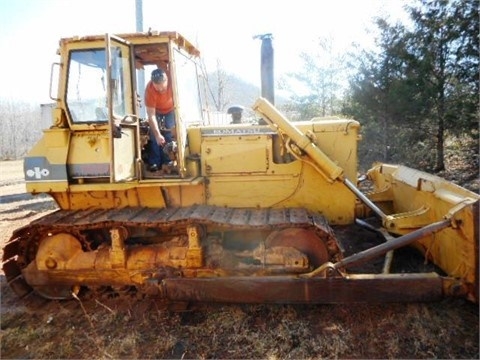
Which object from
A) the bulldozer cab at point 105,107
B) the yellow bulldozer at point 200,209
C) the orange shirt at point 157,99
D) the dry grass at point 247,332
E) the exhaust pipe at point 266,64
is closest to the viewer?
the dry grass at point 247,332

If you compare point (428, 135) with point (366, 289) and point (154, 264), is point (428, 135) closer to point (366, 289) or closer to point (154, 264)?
point (366, 289)

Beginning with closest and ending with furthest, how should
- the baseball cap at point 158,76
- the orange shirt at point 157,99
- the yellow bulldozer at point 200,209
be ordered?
1. the yellow bulldozer at point 200,209
2. the baseball cap at point 158,76
3. the orange shirt at point 157,99

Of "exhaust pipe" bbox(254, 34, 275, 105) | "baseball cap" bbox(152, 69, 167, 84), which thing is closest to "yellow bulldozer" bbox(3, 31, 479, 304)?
"baseball cap" bbox(152, 69, 167, 84)

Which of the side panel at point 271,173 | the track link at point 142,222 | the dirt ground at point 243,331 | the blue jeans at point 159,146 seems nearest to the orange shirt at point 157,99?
the blue jeans at point 159,146

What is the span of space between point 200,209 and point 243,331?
1.39 metres

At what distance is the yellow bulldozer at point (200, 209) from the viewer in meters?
3.71

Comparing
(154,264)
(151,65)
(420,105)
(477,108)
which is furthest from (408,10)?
(154,264)

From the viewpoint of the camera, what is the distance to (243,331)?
3.62 meters

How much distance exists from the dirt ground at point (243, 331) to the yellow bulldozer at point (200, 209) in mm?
235

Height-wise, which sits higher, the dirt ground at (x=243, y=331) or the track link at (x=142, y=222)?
the track link at (x=142, y=222)

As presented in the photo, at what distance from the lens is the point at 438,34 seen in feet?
34.6

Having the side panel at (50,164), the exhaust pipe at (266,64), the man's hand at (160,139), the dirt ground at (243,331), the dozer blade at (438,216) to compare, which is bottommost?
the dirt ground at (243,331)

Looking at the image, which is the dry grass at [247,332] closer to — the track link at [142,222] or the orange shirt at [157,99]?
the track link at [142,222]

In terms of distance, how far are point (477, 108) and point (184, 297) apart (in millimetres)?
9160
